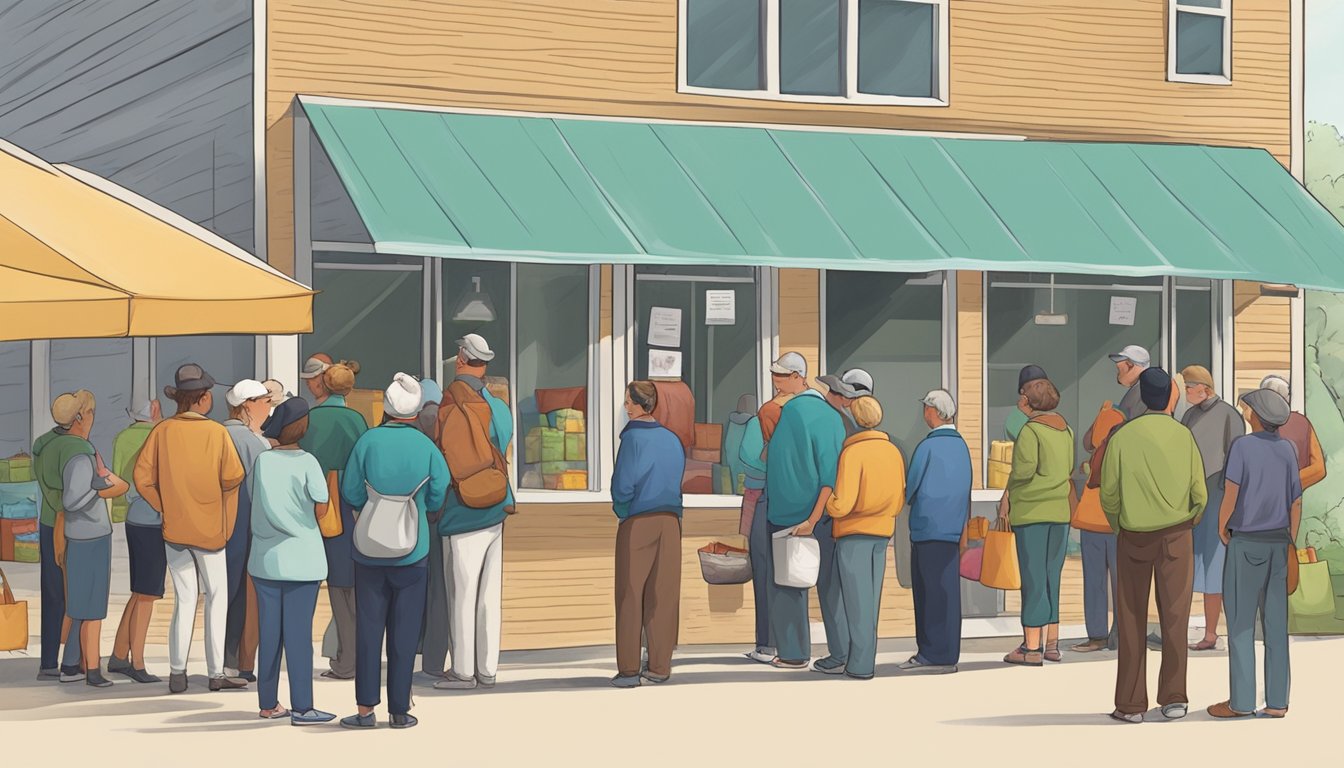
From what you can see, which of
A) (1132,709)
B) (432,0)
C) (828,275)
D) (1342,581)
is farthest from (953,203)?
(1342,581)

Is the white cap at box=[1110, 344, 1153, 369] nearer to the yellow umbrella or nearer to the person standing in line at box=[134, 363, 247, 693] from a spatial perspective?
the yellow umbrella

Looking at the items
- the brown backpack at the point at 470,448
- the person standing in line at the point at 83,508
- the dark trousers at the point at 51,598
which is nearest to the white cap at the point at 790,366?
the brown backpack at the point at 470,448

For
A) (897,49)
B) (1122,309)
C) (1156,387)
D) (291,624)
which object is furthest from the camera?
(1122,309)

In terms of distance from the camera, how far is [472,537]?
12.2m

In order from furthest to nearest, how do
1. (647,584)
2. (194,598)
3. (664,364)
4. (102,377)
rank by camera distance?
(102,377), (664,364), (647,584), (194,598)

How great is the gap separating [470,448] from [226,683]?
2.08 meters

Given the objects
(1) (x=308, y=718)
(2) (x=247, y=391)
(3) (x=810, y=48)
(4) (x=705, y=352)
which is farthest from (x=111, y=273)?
(3) (x=810, y=48)

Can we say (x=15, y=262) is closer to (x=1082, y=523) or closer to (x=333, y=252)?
(x=333, y=252)

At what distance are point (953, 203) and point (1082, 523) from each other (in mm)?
2800

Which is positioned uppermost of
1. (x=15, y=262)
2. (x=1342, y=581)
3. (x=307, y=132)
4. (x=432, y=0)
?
(x=432, y=0)

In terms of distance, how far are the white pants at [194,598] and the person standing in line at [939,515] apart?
4431 millimetres

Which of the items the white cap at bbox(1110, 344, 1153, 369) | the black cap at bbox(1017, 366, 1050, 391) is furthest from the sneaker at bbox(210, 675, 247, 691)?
the white cap at bbox(1110, 344, 1153, 369)

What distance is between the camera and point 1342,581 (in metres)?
23.5

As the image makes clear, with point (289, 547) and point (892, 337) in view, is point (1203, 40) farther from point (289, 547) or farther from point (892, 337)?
point (289, 547)
